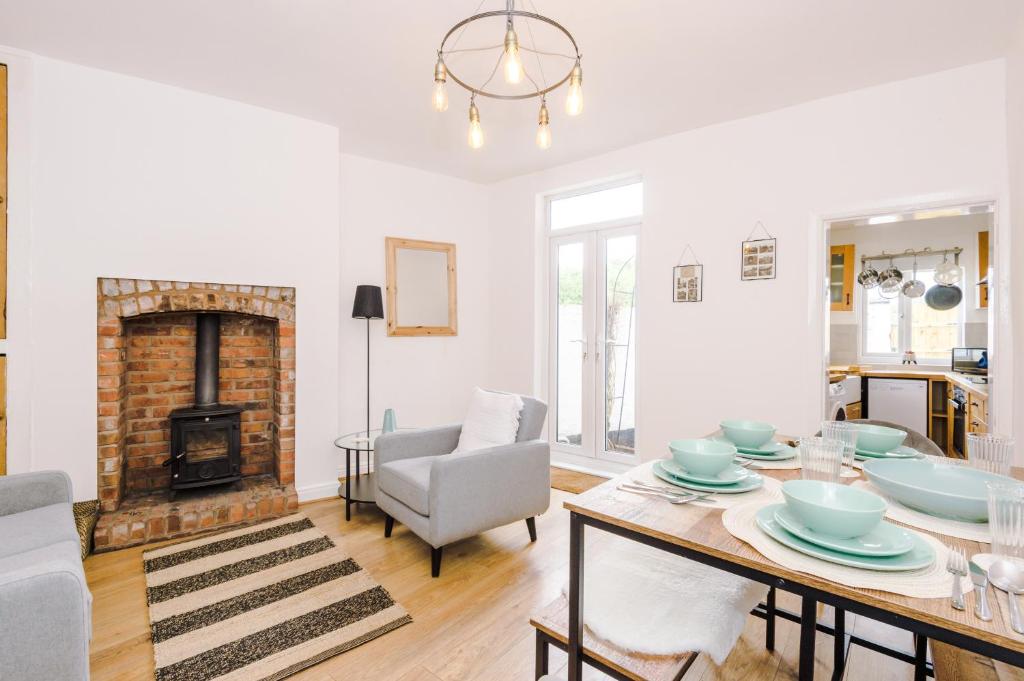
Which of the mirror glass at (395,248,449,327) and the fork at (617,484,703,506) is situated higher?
the mirror glass at (395,248,449,327)

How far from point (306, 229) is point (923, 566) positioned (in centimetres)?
363

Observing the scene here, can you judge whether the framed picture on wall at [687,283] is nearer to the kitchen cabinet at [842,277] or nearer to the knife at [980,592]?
the knife at [980,592]

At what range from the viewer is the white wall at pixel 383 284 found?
13.5 ft

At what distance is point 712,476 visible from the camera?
4.10 feet

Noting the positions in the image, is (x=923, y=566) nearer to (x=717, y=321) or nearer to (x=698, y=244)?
(x=717, y=321)

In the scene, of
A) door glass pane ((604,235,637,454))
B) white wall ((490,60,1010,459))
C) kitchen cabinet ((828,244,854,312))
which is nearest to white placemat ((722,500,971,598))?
white wall ((490,60,1010,459))

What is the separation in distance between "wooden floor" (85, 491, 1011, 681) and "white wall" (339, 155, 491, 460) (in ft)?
5.33

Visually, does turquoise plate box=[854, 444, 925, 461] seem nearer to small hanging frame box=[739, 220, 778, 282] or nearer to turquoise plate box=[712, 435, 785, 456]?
turquoise plate box=[712, 435, 785, 456]

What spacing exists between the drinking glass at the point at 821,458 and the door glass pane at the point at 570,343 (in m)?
3.20

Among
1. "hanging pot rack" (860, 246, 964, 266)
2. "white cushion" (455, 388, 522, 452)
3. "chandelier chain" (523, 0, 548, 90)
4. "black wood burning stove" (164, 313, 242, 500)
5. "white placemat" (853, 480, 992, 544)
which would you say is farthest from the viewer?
"hanging pot rack" (860, 246, 964, 266)

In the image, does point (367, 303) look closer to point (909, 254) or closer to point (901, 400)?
point (901, 400)

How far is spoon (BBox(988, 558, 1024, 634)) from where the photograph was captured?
74 cm

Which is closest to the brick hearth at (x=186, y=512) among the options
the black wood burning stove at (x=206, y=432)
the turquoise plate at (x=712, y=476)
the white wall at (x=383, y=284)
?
the black wood burning stove at (x=206, y=432)

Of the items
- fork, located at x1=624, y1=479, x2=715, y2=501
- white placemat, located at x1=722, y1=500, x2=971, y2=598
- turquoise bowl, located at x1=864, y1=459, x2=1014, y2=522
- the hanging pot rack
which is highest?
the hanging pot rack
